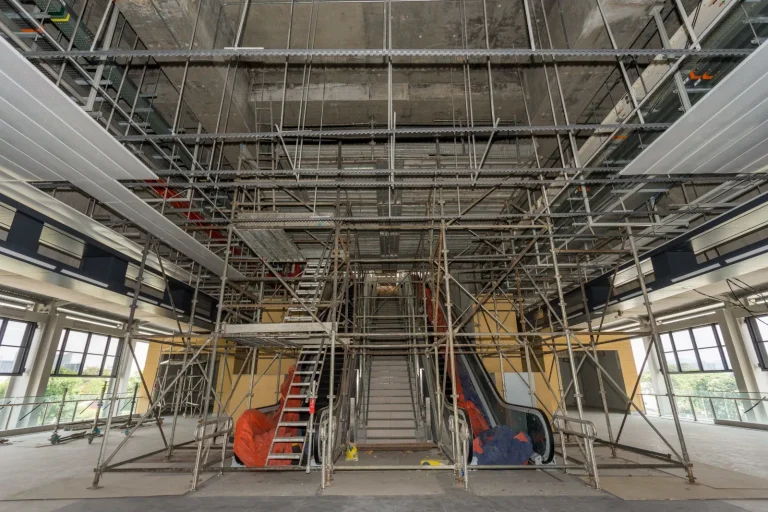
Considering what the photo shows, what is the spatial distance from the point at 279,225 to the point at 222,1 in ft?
14.9

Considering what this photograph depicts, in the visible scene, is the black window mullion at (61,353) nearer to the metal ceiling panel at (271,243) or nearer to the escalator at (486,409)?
the metal ceiling panel at (271,243)

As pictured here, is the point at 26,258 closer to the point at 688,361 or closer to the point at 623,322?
the point at 623,322

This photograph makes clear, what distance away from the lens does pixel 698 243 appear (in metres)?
7.42

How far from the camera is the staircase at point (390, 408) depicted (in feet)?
28.9

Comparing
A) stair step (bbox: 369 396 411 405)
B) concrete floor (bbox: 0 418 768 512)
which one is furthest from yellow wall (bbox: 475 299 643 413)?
concrete floor (bbox: 0 418 768 512)

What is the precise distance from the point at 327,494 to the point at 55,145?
20.1 feet

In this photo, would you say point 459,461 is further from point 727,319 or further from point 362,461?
point 727,319

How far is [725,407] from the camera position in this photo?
1391 cm

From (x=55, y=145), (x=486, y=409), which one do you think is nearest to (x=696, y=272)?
(x=486, y=409)

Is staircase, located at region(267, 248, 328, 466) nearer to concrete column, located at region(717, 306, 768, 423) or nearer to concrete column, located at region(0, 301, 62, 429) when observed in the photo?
concrete column, located at region(0, 301, 62, 429)

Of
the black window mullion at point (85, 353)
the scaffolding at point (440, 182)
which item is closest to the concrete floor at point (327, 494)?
the scaffolding at point (440, 182)

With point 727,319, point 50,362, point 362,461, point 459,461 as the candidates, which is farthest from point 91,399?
point 727,319

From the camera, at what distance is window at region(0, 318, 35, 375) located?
13031 millimetres

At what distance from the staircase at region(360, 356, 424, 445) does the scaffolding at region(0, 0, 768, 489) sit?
17.4 inches
